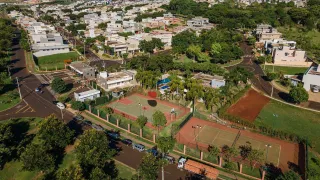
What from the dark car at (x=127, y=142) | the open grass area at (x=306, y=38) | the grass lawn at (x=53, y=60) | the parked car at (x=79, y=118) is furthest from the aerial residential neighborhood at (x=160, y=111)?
the open grass area at (x=306, y=38)

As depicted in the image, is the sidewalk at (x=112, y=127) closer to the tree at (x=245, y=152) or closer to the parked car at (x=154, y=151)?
the parked car at (x=154, y=151)

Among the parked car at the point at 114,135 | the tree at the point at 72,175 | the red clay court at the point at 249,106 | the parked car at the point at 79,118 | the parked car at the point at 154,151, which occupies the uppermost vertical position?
the tree at the point at 72,175

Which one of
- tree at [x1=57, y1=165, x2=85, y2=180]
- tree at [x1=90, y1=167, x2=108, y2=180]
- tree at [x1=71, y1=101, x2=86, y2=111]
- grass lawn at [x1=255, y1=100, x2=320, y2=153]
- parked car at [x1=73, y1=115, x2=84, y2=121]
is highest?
tree at [x1=57, y1=165, x2=85, y2=180]

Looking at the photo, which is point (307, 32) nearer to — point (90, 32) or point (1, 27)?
point (90, 32)

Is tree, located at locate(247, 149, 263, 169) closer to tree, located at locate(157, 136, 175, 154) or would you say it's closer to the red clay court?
tree, located at locate(157, 136, 175, 154)

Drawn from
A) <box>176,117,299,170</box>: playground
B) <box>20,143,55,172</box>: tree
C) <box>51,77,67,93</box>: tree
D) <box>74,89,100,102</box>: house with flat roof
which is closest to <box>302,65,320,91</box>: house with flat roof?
<box>176,117,299,170</box>: playground

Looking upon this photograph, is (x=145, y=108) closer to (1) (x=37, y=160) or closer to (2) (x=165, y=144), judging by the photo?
(2) (x=165, y=144)
